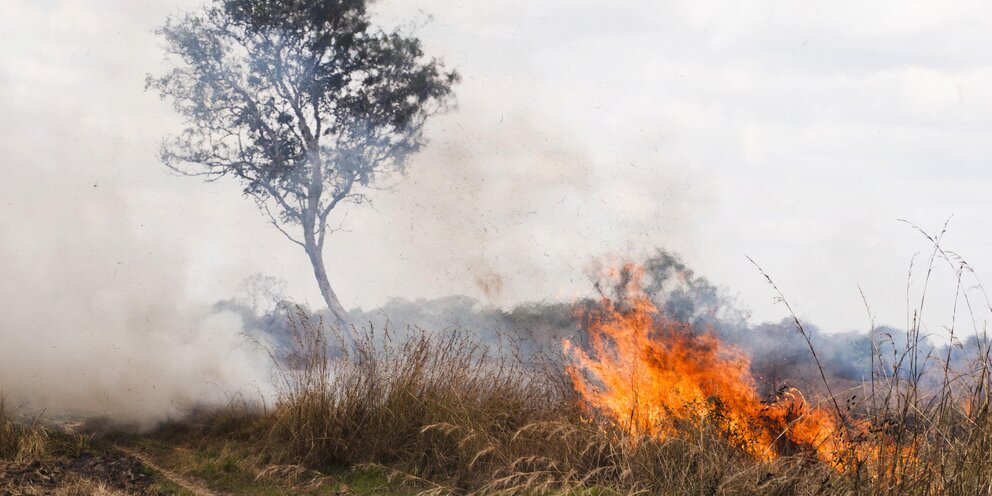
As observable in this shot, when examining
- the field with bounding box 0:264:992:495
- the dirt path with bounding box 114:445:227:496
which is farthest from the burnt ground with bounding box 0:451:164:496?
the dirt path with bounding box 114:445:227:496

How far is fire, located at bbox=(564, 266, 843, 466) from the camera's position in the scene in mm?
9148

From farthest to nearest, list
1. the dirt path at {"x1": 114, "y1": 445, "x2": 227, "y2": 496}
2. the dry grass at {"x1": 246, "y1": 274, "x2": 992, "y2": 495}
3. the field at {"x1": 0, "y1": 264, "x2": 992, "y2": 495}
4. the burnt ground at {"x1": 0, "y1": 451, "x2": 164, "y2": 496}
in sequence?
the dirt path at {"x1": 114, "y1": 445, "x2": 227, "y2": 496} → the burnt ground at {"x1": 0, "y1": 451, "x2": 164, "y2": 496} → the field at {"x1": 0, "y1": 264, "x2": 992, "y2": 495} → the dry grass at {"x1": 246, "y1": 274, "x2": 992, "y2": 495}

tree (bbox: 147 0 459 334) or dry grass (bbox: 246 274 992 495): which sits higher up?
tree (bbox: 147 0 459 334)

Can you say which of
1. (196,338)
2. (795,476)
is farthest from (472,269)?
(795,476)

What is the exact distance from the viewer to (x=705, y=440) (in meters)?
8.45

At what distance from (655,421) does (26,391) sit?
9029mm

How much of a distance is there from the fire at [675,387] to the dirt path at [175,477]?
4232mm

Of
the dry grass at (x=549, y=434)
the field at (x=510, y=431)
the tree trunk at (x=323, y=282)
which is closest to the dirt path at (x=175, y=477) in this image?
the field at (x=510, y=431)

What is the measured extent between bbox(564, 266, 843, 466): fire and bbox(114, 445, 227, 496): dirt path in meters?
4.23

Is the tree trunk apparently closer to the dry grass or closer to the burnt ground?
the dry grass

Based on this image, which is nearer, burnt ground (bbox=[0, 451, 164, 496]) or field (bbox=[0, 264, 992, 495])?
field (bbox=[0, 264, 992, 495])

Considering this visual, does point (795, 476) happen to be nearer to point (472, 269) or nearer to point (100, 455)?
point (100, 455)

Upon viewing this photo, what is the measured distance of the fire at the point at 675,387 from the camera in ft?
30.0

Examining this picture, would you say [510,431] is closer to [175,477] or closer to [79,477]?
[175,477]
